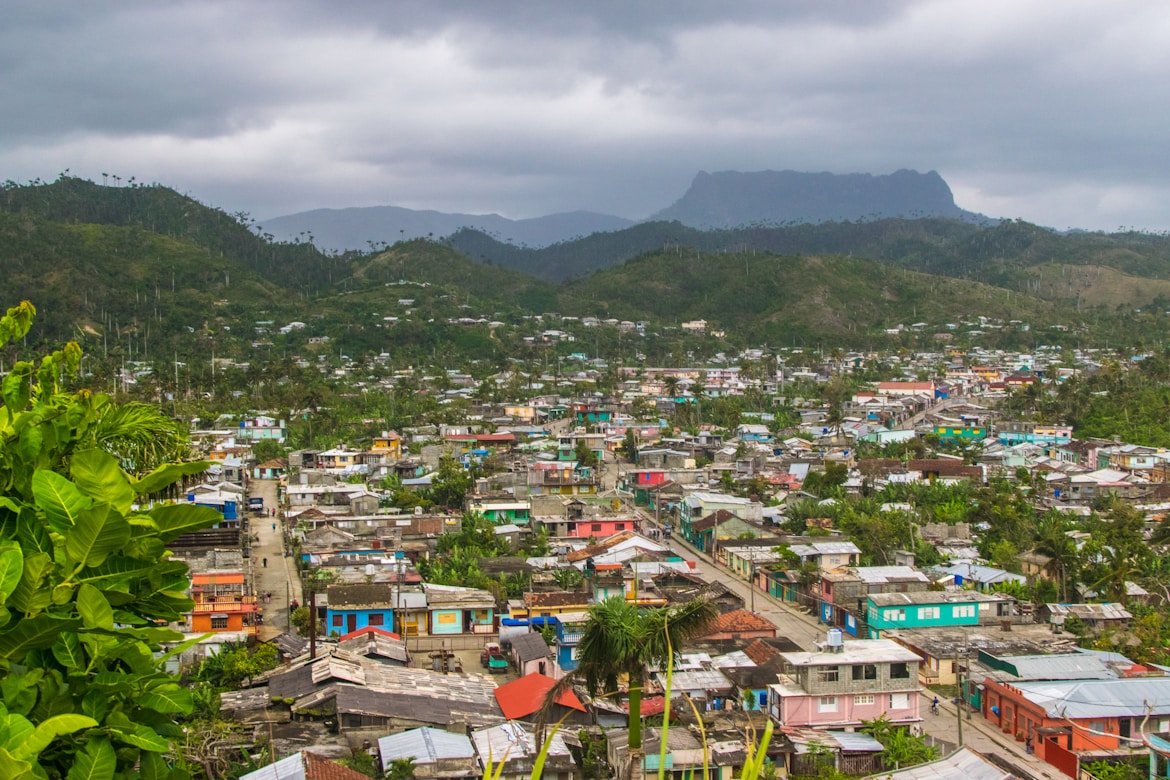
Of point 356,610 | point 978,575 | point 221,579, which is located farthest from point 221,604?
point 978,575

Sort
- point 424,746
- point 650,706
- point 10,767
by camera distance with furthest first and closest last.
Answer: point 650,706
point 424,746
point 10,767

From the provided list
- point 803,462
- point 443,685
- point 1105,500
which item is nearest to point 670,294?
point 803,462

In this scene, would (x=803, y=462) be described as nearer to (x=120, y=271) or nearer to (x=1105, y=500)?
(x=1105, y=500)

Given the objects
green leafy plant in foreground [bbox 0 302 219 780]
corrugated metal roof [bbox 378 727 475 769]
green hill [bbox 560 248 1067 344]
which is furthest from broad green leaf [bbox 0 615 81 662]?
green hill [bbox 560 248 1067 344]

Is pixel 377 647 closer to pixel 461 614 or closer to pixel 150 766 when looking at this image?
pixel 461 614

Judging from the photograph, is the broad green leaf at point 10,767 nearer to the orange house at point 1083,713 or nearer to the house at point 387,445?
the orange house at point 1083,713

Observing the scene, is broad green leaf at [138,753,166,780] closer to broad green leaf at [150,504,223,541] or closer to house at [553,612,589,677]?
broad green leaf at [150,504,223,541]

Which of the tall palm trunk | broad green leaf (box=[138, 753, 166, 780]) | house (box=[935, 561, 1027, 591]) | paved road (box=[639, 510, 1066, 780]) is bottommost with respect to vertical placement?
paved road (box=[639, 510, 1066, 780])
